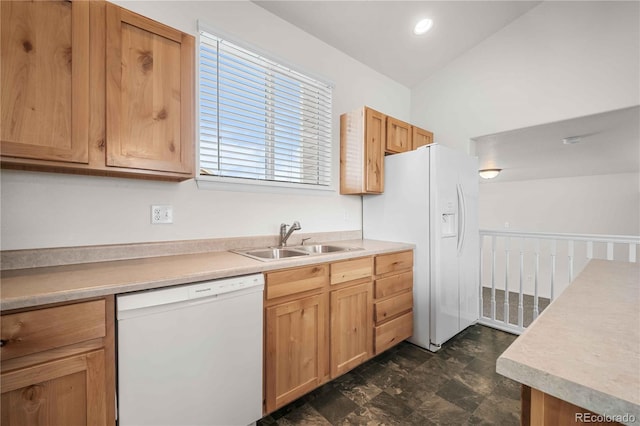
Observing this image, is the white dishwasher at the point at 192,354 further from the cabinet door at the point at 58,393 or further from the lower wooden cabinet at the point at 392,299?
the lower wooden cabinet at the point at 392,299

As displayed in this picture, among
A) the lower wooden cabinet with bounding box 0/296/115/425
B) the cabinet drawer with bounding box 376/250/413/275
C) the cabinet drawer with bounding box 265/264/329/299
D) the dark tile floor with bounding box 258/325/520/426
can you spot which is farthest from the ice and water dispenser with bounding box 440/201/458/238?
the lower wooden cabinet with bounding box 0/296/115/425

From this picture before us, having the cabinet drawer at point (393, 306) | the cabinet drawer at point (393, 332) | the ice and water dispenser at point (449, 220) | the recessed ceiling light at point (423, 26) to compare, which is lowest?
the cabinet drawer at point (393, 332)

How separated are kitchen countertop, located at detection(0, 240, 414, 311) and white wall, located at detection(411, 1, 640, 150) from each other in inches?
103

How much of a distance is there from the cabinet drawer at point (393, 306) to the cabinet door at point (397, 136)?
1.43m

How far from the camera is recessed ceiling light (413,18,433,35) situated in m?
2.62

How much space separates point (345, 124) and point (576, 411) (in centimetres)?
257

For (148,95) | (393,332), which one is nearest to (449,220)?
(393,332)

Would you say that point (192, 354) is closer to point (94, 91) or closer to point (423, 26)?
point (94, 91)

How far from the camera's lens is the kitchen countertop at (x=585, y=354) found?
436mm

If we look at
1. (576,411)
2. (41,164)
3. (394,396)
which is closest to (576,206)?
(394,396)

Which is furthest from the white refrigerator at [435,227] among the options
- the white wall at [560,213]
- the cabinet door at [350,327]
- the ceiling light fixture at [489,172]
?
the white wall at [560,213]

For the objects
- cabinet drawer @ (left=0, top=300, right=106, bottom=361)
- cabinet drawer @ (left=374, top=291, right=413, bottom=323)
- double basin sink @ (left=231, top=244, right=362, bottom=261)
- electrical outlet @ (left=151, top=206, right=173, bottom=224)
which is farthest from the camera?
cabinet drawer @ (left=374, top=291, right=413, bottom=323)

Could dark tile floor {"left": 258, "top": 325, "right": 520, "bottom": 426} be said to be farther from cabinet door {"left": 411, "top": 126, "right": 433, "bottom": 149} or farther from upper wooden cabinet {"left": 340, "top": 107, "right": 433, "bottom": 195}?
cabinet door {"left": 411, "top": 126, "right": 433, "bottom": 149}

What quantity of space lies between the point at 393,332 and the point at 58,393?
6.78ft
